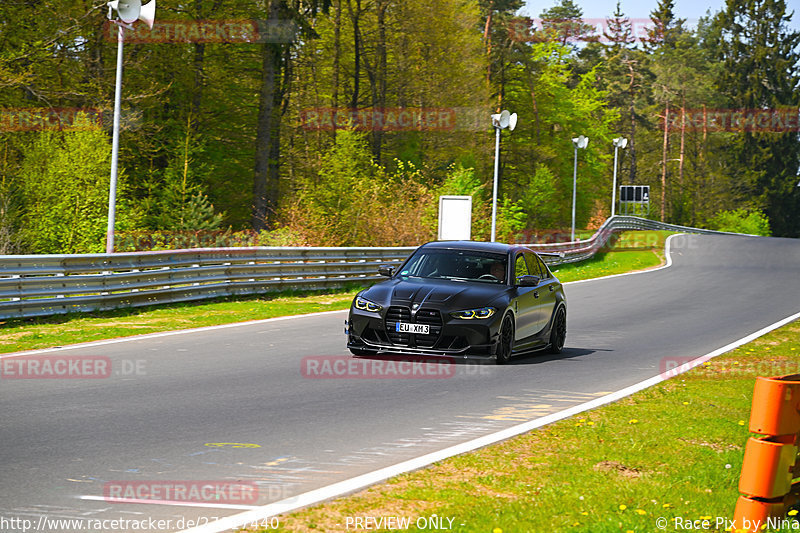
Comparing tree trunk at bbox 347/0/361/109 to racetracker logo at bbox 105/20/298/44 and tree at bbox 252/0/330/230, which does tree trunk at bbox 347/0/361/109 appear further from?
racetracker logo at bbox 105/20/298/44

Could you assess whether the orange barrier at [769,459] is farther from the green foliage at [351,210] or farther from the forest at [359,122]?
the green foliage at [351,210]

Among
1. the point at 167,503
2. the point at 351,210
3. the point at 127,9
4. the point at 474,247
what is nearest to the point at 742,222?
the point at 351,210

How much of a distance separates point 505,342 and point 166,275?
8.76 m

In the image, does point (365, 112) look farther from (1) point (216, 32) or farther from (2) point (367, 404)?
(2) point (367, 404)

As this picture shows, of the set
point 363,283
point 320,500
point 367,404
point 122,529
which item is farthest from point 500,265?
point 363,283

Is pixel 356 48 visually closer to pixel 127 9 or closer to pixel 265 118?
→ pixel 265 118

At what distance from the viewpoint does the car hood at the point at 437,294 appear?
12.5 metres

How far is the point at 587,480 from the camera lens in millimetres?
6957

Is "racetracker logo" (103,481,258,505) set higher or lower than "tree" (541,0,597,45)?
lower

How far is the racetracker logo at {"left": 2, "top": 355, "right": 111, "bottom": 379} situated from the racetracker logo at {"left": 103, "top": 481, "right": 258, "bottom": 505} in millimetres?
4980

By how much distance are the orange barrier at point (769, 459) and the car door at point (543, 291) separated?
26.9ft

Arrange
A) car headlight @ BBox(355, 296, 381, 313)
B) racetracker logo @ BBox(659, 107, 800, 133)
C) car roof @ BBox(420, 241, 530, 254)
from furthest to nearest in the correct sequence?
racetracker logo @ BBox(659, 107, 800, 133) < car roof @ BBox(420, 241, 530, 254) < car headlight @ BBox(355, 296, 381, 313)

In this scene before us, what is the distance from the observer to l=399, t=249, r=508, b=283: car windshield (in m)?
13.8

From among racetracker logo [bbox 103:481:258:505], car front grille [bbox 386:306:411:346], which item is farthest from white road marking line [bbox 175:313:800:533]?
car front grille [bbox 386:306:411:346]
